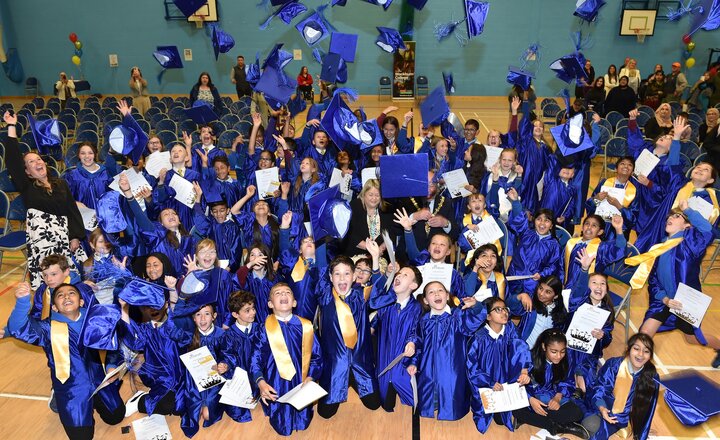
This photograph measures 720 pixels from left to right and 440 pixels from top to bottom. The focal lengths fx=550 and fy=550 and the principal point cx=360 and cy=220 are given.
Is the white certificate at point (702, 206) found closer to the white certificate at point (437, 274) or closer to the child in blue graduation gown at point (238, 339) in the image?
the white certificate at point (437, 274)

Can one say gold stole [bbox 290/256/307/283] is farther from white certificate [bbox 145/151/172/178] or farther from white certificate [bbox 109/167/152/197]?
white certificate [bbox 145/151/172/178]

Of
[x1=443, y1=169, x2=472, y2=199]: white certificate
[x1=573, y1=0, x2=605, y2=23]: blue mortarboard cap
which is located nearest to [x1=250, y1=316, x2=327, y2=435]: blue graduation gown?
[x1=443, y1=169, x2=472, y2=199]: white certificate

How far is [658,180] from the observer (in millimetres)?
6570

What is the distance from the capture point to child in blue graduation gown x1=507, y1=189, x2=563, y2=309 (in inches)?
217

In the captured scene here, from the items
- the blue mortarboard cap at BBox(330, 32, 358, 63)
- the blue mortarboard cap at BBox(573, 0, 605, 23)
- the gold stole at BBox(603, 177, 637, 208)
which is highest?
the blue mortarboard cap at BBox(573, 0, 605, 23)

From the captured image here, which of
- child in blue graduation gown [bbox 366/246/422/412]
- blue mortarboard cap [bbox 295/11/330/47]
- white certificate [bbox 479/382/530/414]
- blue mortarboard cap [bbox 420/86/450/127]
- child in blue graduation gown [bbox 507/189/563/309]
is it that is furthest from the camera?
blue mortarboard cap [bbox 295/11/330/47]

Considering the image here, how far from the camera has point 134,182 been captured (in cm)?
592

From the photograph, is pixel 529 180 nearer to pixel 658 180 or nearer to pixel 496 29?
pixel 658 180

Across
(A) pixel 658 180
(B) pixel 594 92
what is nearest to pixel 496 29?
(B) pixel 594 92

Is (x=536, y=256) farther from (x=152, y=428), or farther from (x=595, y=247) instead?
(x=152, y=428)

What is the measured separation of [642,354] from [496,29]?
17.3 meters

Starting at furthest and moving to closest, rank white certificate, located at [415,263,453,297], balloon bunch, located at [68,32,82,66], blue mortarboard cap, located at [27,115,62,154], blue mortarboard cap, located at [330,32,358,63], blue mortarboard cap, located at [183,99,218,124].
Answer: balloon bunch, located at [68,32,82,66] → blue mortarboard cap, located at [330,32,358,63] → blue mortarboard cap, located at [183,99,218,124] → blue mortarboard cap, located at [27,115,62,154] → white certificate, located at [415,263,453,297]

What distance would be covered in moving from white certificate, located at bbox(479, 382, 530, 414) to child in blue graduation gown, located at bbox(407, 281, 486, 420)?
269mm

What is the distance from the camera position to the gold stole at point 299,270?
4949 millimetres
